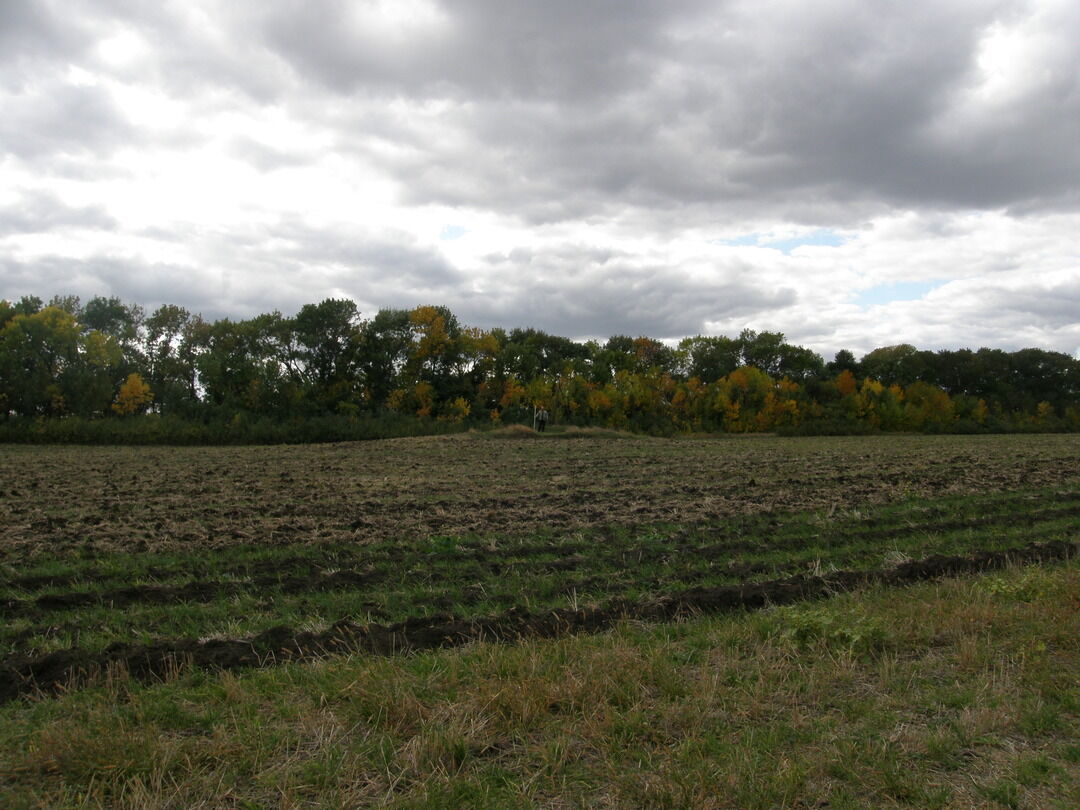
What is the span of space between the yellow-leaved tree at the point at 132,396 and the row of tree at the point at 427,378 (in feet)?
0.29

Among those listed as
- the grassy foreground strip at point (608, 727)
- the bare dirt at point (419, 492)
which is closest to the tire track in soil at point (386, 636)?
the grassy foreground strip at point (608, 727)

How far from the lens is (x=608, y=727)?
457 cm

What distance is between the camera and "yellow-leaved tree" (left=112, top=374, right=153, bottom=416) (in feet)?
193

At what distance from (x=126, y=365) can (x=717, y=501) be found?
6426 centimetres

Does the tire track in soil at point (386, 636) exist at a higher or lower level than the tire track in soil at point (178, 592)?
A: higher

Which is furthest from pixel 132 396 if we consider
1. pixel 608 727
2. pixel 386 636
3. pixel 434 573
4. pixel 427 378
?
pixel 608 727

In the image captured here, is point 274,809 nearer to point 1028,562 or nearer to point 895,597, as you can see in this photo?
point 895,597

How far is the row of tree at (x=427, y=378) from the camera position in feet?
186

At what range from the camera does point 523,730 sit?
4.62 meters

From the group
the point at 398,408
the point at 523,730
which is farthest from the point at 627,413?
the point at 523,730

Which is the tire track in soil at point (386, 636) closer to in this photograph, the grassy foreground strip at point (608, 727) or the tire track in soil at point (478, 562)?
the grassy foreground strip at point (608, 727)

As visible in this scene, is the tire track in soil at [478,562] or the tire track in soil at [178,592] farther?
the tire track in soil at [478,562]

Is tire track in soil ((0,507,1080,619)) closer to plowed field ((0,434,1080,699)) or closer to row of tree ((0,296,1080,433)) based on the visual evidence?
plowed field ((0,434,1080,699))

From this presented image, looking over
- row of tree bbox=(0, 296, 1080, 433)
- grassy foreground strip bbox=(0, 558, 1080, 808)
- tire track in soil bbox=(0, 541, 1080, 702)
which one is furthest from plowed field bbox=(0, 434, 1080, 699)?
row of tree bbox=(0, 296, 1080, 433)
